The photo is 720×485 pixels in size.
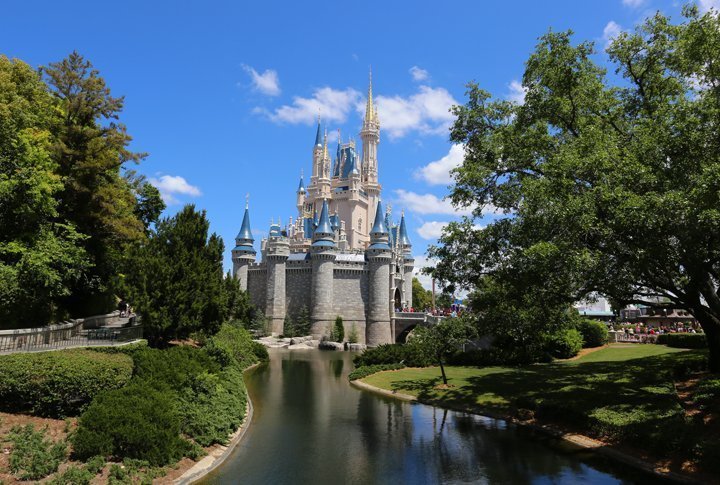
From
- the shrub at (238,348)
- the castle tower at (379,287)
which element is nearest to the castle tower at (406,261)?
the castle tower at (379,287)

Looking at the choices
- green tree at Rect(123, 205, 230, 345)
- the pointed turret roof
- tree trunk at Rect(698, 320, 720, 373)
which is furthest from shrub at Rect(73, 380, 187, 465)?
the pointed turret roof

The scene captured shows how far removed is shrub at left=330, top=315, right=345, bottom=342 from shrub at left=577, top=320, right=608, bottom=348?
28.6 metres

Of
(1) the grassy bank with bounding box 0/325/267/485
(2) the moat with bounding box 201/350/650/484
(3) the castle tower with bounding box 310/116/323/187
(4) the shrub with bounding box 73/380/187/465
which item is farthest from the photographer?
(3) the castle tower with bounding box 310/116/323/187

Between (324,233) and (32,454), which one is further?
(324,233)

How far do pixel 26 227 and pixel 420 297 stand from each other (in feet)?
253

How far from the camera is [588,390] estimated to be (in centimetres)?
1767

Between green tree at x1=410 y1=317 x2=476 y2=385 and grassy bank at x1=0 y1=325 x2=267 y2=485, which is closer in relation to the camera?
grassy bank at x1=0 y1=325 x2=267 y2=485

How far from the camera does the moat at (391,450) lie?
11289mm

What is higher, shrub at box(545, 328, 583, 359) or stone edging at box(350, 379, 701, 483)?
shrub at box(545, 328, 583, 359)

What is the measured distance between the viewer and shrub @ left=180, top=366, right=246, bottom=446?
13070 millimetres

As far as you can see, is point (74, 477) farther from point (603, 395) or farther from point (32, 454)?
point (603, 395)

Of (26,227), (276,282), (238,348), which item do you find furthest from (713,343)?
(276,282)

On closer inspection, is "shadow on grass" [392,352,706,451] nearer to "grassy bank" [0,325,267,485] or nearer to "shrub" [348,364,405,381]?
"shrub" [348,364,405,381]

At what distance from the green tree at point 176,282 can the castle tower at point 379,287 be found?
34.0 meters
